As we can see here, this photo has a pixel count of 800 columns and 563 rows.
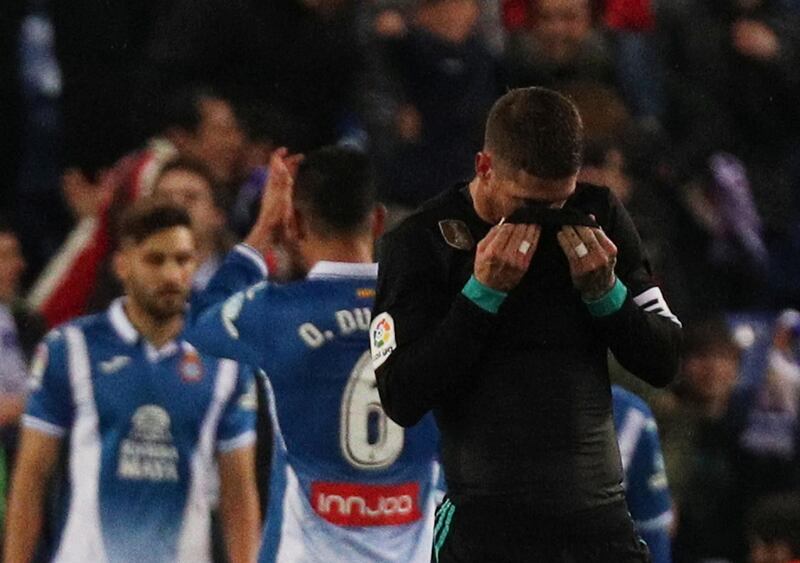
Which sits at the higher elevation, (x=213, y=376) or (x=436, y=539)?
(x=213, y=376)

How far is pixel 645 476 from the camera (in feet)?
18.9

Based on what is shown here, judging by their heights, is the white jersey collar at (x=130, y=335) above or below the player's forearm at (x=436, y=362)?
above

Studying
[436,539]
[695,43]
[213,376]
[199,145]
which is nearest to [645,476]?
[213,376]

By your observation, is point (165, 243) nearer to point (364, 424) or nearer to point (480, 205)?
point (364, 424)

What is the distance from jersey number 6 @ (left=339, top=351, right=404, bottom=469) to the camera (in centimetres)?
508

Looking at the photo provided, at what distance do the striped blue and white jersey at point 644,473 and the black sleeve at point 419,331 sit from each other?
76.7 inches

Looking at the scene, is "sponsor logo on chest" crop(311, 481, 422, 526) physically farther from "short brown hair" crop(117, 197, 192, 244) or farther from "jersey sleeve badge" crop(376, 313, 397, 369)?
"short brown hair" crop(117, 197, 192, 244)

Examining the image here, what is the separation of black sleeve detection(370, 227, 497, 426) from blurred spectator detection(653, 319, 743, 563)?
137 inches

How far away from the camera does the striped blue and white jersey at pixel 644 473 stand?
5691 millimetres

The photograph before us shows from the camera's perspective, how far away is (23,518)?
6.10m

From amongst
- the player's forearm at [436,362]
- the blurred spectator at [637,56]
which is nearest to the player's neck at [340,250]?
the player's forearm at [436,362]

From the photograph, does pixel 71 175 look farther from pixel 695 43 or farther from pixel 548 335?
pixel 548 335

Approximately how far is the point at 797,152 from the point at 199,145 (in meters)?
2.78

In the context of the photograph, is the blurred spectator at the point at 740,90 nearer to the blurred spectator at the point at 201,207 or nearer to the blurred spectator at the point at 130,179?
the blurred spectator at the point at 130,179
